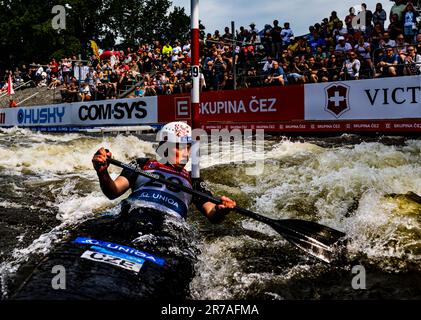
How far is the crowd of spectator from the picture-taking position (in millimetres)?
11117

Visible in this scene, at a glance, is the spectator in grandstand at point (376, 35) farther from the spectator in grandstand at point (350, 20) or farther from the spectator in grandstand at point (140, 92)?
the spectator in grandstand at point (140, 92)

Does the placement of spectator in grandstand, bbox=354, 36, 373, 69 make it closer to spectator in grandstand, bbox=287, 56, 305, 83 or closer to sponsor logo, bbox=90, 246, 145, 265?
spectator in grandstand, bbox=287, 56, 305, 83

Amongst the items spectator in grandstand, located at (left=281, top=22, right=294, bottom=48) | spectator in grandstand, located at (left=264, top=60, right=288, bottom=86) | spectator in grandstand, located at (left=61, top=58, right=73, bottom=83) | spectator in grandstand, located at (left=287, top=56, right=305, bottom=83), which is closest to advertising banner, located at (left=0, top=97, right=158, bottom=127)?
spectator in grandstand, located at (left=61, top=58, right=73, bottom=83)

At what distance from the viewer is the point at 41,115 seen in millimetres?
21156

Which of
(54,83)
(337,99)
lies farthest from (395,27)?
(54,83)

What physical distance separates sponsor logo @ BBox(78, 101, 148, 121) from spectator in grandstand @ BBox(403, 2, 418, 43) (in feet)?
29.5

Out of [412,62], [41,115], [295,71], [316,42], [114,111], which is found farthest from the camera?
[41,115]

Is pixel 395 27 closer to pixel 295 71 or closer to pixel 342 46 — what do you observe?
pixel 342 46

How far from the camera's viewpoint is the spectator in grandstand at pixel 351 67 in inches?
450

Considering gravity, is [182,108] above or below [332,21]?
below

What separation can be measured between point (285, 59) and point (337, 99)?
1987 mm

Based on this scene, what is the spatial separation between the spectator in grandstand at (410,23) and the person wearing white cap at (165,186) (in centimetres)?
848

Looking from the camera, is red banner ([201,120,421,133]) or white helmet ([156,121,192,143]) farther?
red banner ([201,120,421,133])

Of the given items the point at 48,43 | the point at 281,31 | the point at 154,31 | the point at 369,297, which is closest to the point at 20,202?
the point at 369,297
